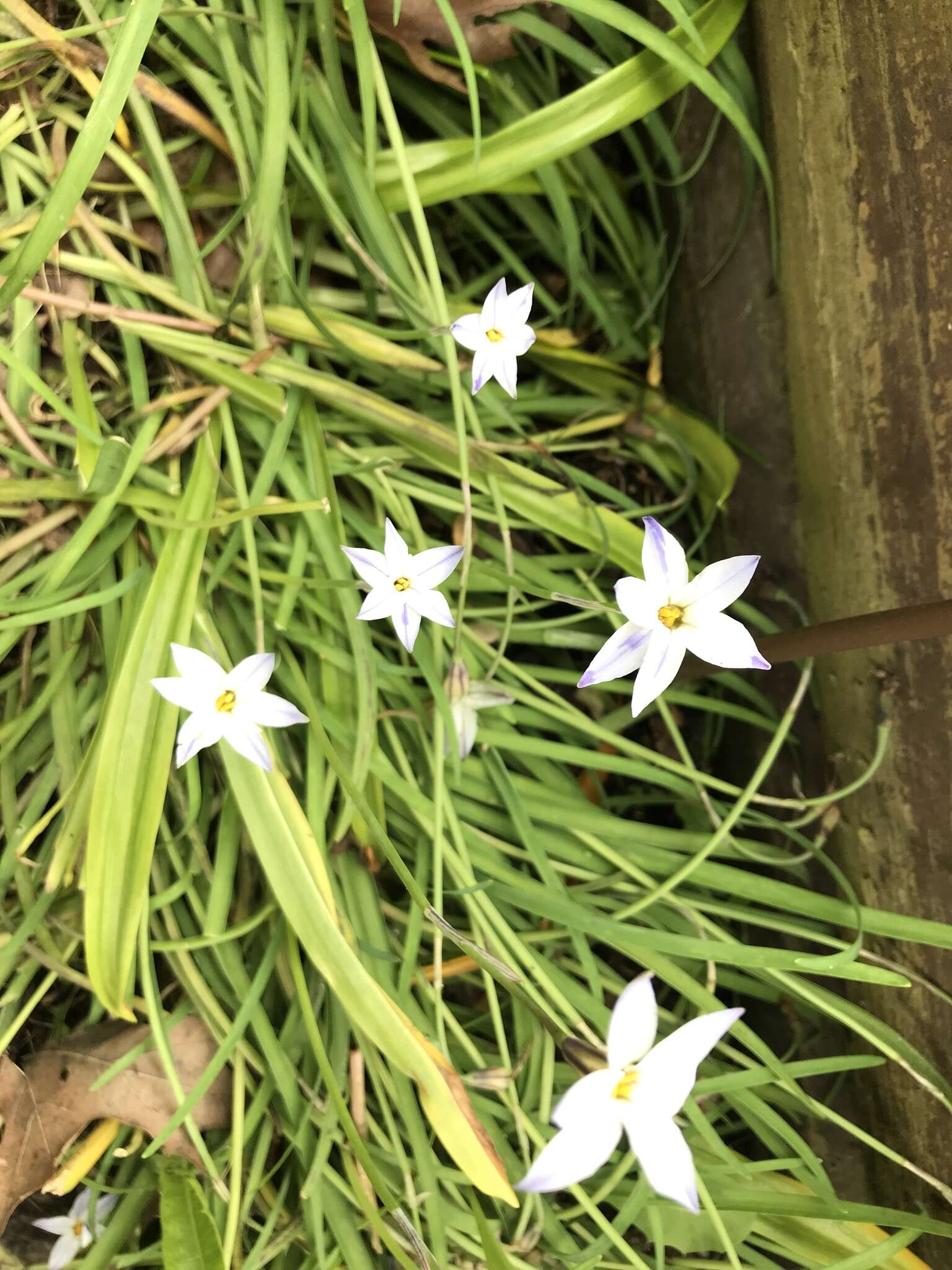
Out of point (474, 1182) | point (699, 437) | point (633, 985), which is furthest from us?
point (699, 437)

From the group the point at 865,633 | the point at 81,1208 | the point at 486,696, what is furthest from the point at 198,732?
the point at 81,1208

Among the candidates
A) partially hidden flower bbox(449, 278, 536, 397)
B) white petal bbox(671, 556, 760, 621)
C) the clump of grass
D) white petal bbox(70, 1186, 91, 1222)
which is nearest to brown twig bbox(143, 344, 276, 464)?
the clump of grass

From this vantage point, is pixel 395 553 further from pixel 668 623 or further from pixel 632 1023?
pixel 632 1023

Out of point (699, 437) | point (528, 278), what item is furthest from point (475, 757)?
point (528, 278)

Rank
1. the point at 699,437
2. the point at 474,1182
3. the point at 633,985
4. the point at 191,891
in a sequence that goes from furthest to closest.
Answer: the point at 699,437 < the point at 191,891 < the point at 474,1182 < the point at 633,985

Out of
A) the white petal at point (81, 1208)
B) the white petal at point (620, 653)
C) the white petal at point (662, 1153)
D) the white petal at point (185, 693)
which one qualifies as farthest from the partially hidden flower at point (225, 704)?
the white petal at point (81, 1208)

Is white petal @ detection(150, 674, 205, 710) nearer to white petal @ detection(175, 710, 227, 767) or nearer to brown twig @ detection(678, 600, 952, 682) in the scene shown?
white petal @ detection(175, 710, 227, 767)

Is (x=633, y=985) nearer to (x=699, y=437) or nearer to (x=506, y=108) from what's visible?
(x=699, y=437)

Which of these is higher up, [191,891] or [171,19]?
[171,19]
